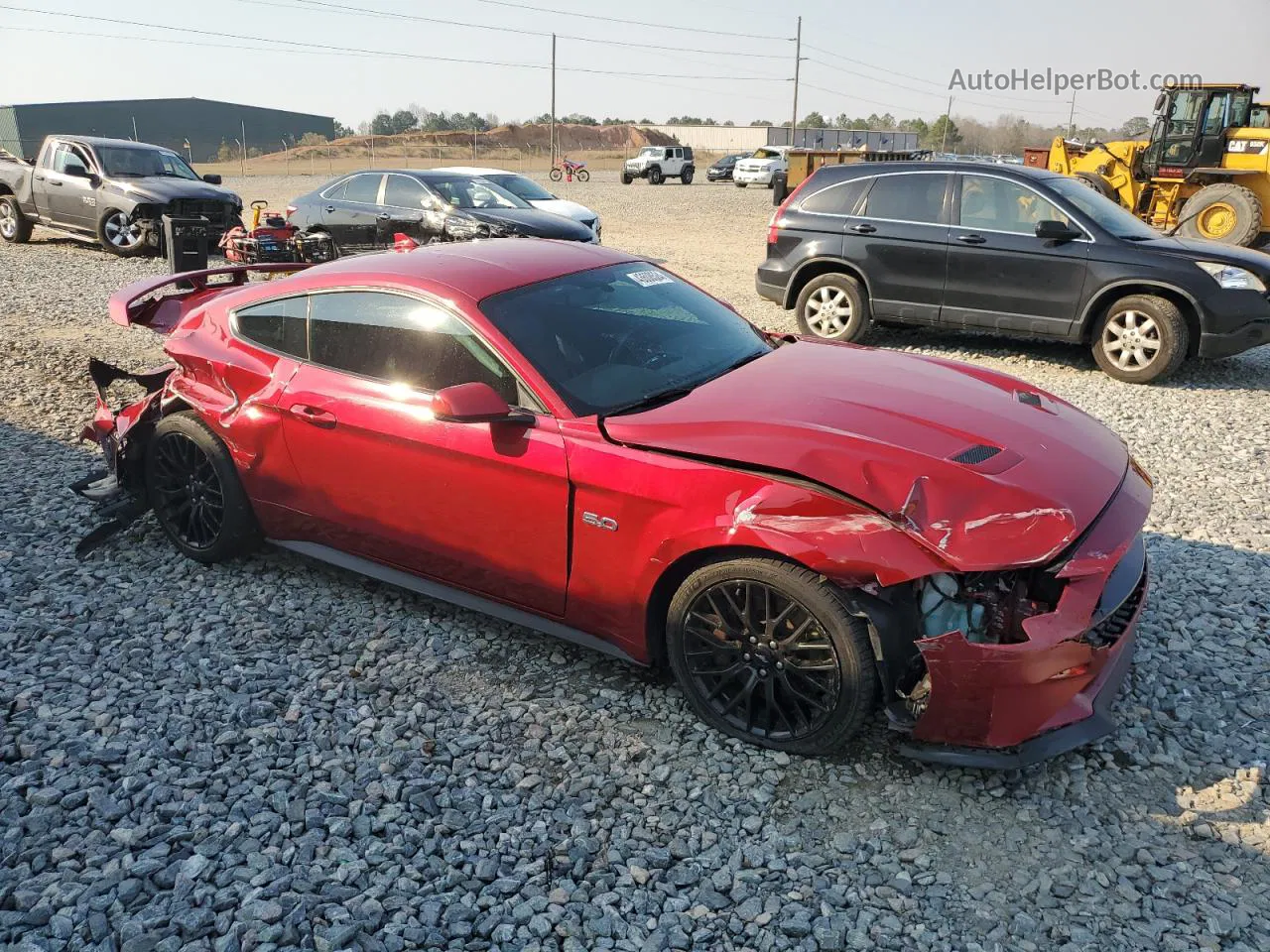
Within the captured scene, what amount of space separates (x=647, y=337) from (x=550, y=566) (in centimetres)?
112

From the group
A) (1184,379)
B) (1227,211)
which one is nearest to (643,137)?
(1227,211)

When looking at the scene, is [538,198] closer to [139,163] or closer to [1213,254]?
[139,163]

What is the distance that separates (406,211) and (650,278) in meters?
8.98

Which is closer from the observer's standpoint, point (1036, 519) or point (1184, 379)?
point (1036, 519)

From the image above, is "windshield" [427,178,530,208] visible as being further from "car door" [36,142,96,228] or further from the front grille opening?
the front grille opening

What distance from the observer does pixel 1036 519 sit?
288cm

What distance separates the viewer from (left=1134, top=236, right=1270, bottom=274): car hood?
754 centimetres

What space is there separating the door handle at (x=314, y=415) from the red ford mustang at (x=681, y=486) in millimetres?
17

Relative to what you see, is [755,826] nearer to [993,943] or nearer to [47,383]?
[993,943]

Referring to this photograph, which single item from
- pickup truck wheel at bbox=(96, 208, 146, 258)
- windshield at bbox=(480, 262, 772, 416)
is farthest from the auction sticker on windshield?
pickup truck wheel at bbox=(96, 208, 146, 258)

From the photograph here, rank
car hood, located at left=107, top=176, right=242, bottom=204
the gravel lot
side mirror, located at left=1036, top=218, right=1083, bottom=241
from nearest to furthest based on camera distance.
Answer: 1. the gravel lot
2. side mirror, located at left=1036, top=218, right=1083, bottom=241
3. car hood, located at left=107, top=176, right=242, bottom=204

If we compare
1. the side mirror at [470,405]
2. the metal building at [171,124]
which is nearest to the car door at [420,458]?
the side mirror at [470,405]

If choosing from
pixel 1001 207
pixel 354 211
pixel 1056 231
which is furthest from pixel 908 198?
pixel 354 211

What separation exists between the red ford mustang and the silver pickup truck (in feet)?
37.1
